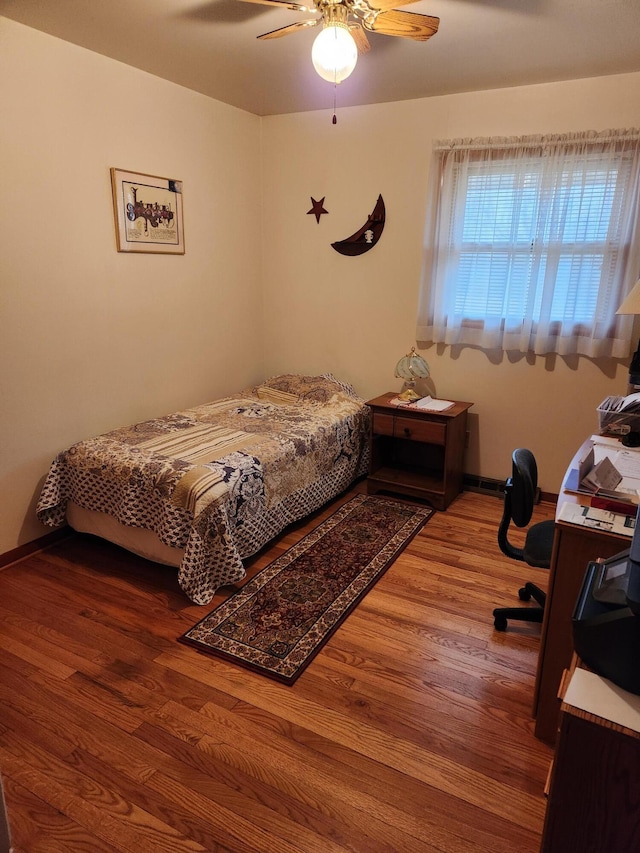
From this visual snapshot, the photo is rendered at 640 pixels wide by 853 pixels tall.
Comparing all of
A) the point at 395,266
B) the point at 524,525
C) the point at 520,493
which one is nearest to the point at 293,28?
the point at 395,266

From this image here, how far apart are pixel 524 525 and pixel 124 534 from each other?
196cm

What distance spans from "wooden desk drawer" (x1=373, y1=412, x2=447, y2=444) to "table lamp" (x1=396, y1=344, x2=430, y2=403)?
0.23 m

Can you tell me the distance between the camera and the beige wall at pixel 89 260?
2668 mm

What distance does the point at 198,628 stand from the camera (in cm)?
234

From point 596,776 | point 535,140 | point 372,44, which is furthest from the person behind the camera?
point 535,140

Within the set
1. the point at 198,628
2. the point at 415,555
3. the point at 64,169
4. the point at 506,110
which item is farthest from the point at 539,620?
the point at 64,169

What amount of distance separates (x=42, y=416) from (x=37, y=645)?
47.8 inches

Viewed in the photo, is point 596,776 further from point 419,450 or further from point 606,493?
point 419,450

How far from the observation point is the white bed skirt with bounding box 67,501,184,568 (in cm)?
266

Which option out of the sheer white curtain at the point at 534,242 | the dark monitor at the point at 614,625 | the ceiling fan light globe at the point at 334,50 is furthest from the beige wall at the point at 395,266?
the dark monitor at the point at 614,625

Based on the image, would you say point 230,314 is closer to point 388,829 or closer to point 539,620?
point 539,620

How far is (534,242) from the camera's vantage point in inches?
131

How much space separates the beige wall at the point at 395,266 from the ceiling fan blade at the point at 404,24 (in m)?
1.39

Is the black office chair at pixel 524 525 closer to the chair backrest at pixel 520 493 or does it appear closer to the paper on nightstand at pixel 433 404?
the chair backrest at pixel 520 493
